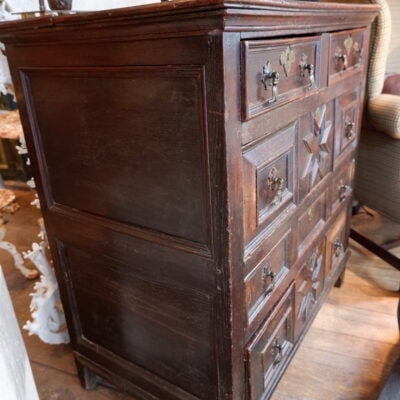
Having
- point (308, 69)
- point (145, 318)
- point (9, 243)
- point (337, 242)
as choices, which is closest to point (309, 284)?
point (337, 242)

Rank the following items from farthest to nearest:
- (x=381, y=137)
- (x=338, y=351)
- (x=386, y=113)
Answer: (x=381, y=137), (x=386, y=113), (x=338, y=351)

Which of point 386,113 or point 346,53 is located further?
point 386,113

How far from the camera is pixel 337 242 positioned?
161 centimetres

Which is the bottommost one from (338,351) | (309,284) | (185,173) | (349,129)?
(338,351)

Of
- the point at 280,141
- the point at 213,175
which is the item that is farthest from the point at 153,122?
the point at 280,141

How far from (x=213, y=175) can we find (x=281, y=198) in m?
0.29

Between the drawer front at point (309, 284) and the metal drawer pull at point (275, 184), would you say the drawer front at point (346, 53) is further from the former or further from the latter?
the drawer front at point (309, 284)

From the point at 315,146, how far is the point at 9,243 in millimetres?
1469

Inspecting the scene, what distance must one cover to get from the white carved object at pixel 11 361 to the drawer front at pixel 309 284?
0.75 meters

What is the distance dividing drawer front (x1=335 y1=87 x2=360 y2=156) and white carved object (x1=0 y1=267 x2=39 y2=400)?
1.05 meters

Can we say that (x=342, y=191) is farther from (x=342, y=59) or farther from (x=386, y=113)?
(x=342, y=59)

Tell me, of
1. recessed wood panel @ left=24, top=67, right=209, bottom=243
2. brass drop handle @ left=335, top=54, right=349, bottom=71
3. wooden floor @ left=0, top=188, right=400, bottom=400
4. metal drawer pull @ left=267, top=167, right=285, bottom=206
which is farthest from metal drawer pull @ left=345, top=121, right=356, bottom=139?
recessed wood panel @ left=24, top=67, right=209, bottom=243

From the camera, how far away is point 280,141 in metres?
0.94

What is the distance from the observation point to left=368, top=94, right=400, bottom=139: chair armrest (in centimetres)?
158
